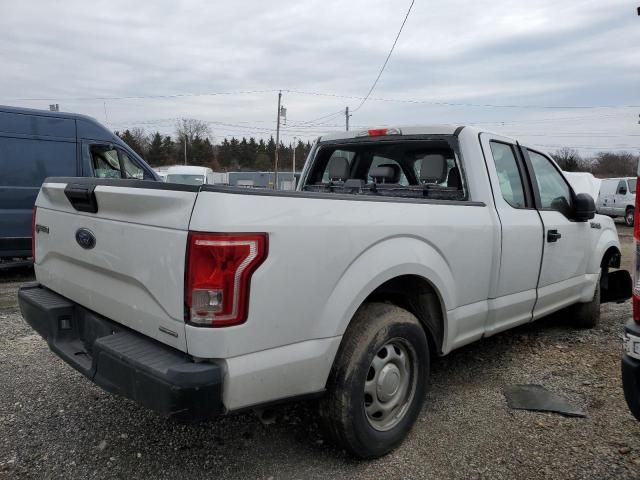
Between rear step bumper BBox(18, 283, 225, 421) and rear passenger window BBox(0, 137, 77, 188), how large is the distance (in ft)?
18.6

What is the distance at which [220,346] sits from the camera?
209cm

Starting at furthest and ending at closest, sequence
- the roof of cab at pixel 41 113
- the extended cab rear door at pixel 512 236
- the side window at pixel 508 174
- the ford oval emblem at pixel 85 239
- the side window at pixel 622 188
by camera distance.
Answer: the side window at pixel 622 188 < the roof of cab at pixel 41 113 < the side window at pixel 508 174 < the extended cab rear door at pixel 512 236 < the ford oval emblem at pixel 85 239

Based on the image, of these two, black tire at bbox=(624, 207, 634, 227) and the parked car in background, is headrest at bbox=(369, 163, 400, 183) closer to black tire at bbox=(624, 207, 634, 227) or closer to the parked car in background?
the parked car in background

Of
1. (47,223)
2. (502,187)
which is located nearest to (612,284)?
(502,187)

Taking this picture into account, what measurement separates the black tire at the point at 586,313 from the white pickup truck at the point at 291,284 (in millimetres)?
1369

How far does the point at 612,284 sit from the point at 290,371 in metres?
4.83

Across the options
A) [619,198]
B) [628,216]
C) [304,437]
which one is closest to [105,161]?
[304,437]

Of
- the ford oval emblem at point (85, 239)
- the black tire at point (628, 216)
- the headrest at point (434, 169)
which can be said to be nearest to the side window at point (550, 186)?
the headrest at point (434, 169)

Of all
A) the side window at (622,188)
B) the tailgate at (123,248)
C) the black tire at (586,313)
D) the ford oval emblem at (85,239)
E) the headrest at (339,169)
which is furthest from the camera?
the side window at (622,188)

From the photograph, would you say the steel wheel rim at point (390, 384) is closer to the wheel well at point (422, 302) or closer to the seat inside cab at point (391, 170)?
the wheel well at point (422, 302)

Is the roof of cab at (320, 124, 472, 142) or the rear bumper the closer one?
the rear bumper

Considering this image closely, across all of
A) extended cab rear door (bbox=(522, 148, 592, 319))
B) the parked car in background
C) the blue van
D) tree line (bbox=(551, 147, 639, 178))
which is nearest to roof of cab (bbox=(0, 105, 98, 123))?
the blue van

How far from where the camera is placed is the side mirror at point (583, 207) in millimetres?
4391

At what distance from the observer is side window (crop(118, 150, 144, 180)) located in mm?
8609
